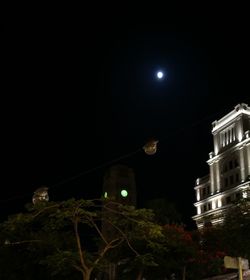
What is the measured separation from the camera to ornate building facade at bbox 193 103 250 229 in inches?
2916

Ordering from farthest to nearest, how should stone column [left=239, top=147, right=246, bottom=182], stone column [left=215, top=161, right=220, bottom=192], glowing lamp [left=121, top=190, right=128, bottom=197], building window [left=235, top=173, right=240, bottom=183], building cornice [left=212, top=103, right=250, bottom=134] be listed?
stone column [left=215, top=161, right=220, bottom=192]
building cornice [left=212, top=103, right=250, bottom=134]
building window [left=235, top=173, right=240, bottom=183]
stone column [left=239, top=147, right=246, bottom=182]
glowing lamp [left=121, top=190, right=128, bottom=197]

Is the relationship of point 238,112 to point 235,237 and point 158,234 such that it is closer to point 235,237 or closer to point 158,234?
point 235,237

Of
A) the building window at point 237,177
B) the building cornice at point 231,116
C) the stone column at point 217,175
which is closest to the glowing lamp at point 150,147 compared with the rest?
the building window at point 237,177

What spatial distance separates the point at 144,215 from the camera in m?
21.8

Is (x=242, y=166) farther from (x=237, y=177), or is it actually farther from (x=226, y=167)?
(x=226, y=167)

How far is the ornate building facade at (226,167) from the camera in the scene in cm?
7406

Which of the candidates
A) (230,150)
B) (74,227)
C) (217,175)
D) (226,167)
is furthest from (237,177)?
(74,227)

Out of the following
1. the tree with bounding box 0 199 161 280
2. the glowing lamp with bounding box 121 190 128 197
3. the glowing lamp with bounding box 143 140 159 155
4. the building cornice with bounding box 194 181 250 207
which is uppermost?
the building cornice with bounding box 194 181 250 207

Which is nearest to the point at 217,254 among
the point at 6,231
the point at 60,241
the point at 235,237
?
the point at 235,237

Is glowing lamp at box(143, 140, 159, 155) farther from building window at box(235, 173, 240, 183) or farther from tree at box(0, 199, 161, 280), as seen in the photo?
building window at box(235, 173, 240, 183)

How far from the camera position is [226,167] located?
79.6 m

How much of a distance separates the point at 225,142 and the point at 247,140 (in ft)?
24.5

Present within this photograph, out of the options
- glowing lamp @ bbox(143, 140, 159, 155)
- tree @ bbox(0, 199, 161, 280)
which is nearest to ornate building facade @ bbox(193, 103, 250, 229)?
tree @ bbox(0, 199, 161, 280)

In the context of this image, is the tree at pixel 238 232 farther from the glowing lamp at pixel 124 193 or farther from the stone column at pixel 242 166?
the stone column at pixel 242 166
